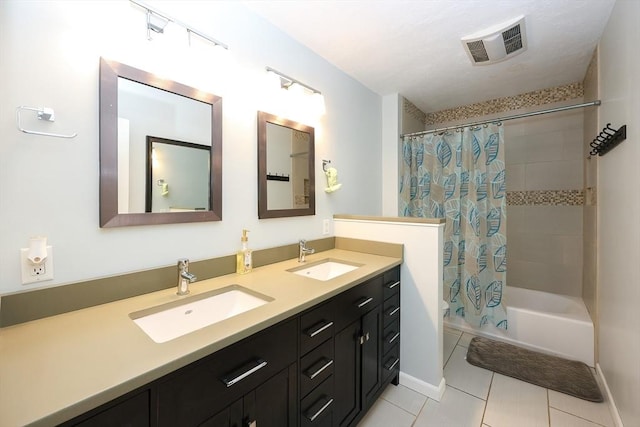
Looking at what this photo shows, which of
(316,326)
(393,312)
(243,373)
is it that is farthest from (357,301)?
(243,373)

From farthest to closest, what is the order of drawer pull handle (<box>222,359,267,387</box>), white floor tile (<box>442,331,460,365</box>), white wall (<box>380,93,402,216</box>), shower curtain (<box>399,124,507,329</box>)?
white wall (<box>380,93,402,216</box>)
shower curtain (<box>399,124,507,329</box>)
white floor tile (<box>442,331,460,365</box>)
drawer pull handle (<box>222,359,267,387</box>)

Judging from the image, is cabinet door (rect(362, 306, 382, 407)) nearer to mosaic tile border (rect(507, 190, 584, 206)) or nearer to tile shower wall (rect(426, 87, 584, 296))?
tile shower wall (rect(426, 87, 584, 296))

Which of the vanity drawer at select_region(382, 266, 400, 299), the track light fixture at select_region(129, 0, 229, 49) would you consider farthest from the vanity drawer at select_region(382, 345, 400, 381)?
the track light fixture at select_region(129, 0, 229, 49)

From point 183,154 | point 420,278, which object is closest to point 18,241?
point 183,154

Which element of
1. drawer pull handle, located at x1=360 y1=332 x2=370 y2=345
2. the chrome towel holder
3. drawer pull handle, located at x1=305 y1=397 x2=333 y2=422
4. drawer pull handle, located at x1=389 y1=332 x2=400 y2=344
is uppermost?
the chrome towel holder

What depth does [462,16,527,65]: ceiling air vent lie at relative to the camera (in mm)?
1718

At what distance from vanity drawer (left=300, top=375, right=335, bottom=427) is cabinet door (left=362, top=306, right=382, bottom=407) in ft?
0.99

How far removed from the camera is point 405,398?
170 centimetres

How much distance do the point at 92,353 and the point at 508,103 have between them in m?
3.78

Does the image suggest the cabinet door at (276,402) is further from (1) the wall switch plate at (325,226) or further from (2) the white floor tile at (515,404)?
(2) the white floor tile at (515,404)

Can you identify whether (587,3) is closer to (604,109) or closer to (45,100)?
(604,109)

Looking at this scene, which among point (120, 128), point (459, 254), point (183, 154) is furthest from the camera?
point (459, 254)

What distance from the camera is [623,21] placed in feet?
4.57

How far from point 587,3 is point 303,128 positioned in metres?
1.79
